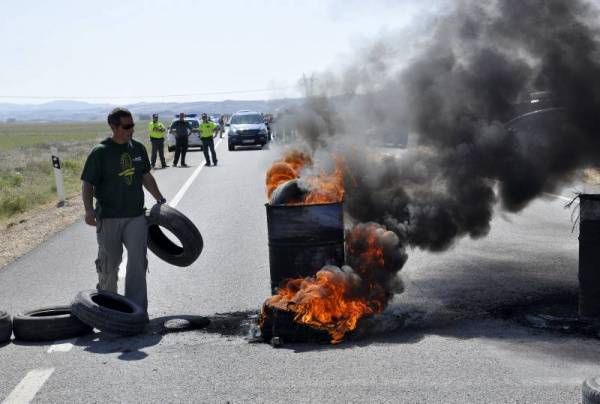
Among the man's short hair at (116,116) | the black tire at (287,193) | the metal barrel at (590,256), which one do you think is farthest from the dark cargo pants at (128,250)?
the metal barrel at (590,256)

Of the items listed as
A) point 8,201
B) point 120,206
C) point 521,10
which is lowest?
point 8,201

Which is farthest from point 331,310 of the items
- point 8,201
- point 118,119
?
point 8,201

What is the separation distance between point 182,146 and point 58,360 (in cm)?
2589

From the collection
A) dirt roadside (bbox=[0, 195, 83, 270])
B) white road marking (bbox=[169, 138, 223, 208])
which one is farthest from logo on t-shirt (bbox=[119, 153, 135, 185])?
white road marking (bbox=[169, 138, 223, 208])

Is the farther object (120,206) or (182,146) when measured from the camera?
(182,146)

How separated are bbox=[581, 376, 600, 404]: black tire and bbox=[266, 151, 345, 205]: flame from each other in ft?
11.4

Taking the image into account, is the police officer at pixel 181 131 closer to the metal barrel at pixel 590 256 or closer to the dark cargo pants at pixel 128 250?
the dark cargo pants at pixel 128 250

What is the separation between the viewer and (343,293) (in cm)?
695

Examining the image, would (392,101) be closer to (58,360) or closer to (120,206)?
(120,206)

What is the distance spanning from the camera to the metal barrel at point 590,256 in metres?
6.84

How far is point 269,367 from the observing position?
19.7ft

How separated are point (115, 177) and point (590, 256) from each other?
13.1 ft

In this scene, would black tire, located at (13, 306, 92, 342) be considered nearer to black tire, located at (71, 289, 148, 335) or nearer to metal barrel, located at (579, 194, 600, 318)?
black tire, located at (71, 289, 148, 335)

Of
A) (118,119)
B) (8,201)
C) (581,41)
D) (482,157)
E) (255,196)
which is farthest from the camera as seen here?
(8,201)
